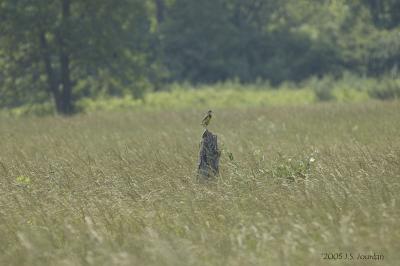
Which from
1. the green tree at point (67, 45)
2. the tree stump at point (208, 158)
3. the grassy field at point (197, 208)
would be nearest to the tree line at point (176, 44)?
the green tree at point (67, 45)

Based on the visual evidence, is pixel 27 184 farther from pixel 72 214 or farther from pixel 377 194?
pixel 377 194

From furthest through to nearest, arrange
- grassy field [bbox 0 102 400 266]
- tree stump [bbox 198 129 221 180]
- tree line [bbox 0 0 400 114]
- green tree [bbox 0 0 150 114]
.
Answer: tree line [bbox 0 0 400 114]
green tree [bbox 0 0 150 114]
tree stump [bbox 198 129 221 180]
grassy field [bbox 0 102 400 266]

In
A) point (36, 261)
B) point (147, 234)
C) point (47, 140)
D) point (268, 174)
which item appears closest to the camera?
point (36, 261)

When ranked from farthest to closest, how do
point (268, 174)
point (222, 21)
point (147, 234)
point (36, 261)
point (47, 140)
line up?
point (222, 21)
point (47, 140)
point (268, 174)
point (147, 234)
point (36, 261)

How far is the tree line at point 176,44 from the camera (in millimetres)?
33125

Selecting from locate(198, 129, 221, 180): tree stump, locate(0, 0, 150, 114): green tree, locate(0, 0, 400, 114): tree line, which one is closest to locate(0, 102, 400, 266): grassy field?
locate(198, 129, 221, 180): tree stump

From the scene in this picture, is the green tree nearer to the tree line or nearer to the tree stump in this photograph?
the tree line

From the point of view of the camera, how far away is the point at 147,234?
784cm

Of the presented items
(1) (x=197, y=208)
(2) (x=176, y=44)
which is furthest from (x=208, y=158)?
(2) (x=176, y=44)

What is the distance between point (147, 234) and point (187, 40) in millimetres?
49453

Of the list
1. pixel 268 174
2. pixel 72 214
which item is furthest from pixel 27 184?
pixel 268 174

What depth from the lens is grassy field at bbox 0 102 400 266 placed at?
7027 millimetres

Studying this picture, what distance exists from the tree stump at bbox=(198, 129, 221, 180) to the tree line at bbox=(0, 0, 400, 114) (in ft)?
71.2

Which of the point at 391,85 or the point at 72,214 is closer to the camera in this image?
the point at 72,214
